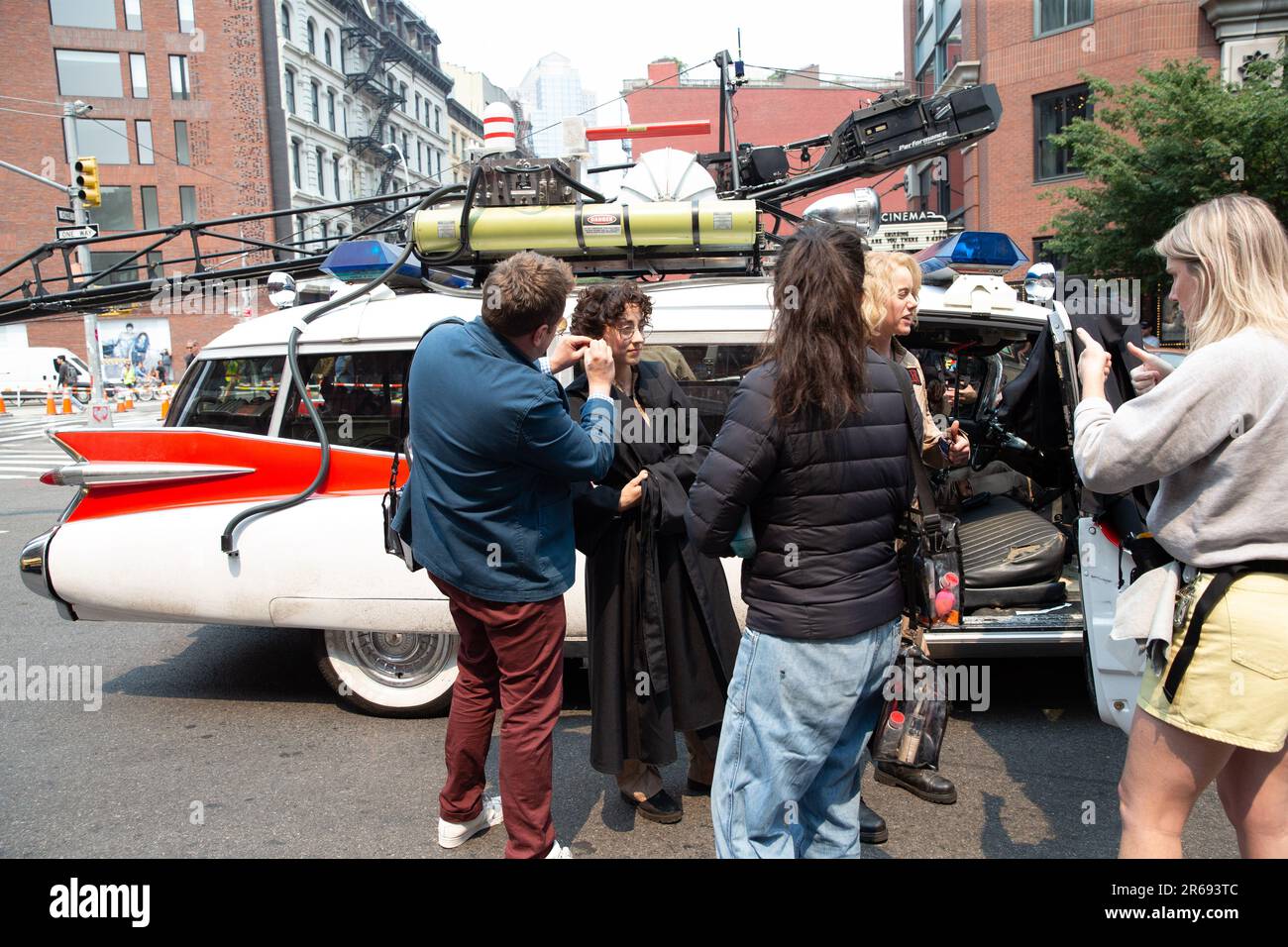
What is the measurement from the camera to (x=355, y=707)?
4.66m

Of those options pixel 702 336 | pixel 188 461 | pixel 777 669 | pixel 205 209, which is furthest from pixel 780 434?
pixel 205 209

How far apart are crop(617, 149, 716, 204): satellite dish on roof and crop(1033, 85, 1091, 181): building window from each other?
2311 cm

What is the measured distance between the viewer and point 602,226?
174 inches

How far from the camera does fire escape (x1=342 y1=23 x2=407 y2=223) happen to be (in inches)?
2099

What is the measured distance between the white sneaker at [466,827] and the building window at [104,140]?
51908 millimetres


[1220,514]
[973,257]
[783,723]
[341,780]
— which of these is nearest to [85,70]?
[341,780]

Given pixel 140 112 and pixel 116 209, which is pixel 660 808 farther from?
pixel 140 112

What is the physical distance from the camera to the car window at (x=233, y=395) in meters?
4.38

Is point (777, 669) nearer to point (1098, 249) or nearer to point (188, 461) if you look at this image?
point (188, 461)

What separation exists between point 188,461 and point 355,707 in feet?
4.83

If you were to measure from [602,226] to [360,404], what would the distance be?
145cm

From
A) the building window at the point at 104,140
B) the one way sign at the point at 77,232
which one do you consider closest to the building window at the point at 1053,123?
the one way sign at the point at 77,232

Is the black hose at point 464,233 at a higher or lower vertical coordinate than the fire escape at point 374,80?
lower

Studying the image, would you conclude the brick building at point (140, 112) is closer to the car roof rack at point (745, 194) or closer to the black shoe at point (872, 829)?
the car roof rack at point (745, 194)
